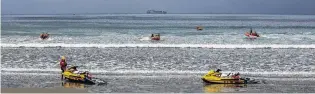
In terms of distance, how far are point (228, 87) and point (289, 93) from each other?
223cm

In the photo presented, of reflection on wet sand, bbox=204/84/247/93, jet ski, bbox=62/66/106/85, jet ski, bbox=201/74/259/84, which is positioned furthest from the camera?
jet ski, bbox=201/74/259/84

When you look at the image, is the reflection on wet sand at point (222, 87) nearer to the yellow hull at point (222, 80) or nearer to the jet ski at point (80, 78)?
the yellow hull at point (222, 80)

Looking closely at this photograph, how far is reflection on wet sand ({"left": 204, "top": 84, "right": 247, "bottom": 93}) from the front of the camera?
698 inches

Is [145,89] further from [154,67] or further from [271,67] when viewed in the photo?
[271,67]

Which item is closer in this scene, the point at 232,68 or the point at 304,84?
the point at 304,84

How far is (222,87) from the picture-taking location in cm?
1842

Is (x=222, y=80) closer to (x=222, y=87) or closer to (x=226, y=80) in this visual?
(x=226, y=80)

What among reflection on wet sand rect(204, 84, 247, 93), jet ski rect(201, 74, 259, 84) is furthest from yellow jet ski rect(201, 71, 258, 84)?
reflection on wet sand rect(204, 84, 247, 93)

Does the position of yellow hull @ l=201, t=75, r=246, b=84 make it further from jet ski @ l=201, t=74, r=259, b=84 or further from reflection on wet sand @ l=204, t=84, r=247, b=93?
reflection on wet sand @ l=204, t=84, r=247, b=93

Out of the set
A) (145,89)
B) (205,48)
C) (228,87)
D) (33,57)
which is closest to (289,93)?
(228,87)

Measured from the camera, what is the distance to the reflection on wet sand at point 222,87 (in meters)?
17.7

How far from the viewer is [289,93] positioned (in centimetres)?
1694

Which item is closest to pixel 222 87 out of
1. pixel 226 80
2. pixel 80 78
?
pixel 226 80

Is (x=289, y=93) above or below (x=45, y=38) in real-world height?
below
